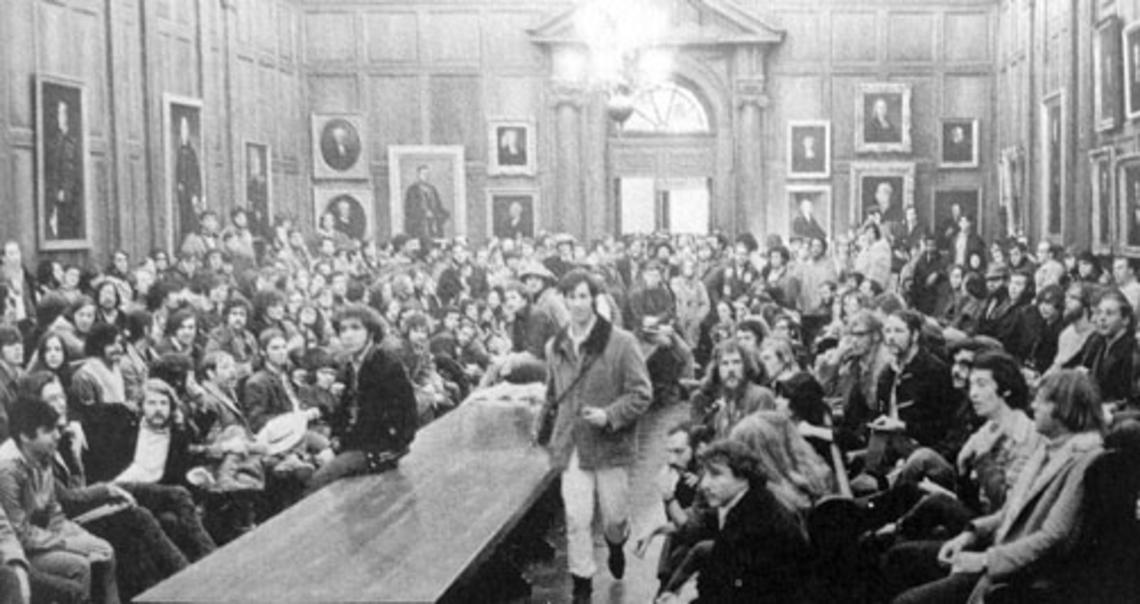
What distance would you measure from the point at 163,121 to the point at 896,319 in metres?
9.69

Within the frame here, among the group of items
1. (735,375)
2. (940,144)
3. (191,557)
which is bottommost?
(191,557)

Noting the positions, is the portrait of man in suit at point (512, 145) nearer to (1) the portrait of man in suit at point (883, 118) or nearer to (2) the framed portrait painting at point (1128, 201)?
(1) the portrait of man in suit at point (883, 118)

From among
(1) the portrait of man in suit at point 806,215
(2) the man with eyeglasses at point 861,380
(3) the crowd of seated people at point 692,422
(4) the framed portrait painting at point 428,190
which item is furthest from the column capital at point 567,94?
(2) the man with eyeglasses at point 861,380

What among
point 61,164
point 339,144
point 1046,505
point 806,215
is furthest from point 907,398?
point 339,144

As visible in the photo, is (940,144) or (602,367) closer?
(602,367)

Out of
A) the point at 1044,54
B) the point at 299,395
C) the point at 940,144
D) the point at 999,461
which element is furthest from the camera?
the point at 940,144

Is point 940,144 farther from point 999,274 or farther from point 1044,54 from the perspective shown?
point 999,274

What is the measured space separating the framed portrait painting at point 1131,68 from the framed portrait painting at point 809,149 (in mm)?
7513

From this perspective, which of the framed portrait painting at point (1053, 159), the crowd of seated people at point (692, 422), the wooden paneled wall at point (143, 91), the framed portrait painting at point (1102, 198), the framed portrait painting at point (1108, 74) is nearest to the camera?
the crowd of seated people at point (692, 422)

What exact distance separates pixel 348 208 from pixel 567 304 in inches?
571

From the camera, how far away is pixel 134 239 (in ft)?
46.1

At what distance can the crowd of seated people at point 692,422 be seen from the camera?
445 cm

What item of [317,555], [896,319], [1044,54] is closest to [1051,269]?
[896,319]

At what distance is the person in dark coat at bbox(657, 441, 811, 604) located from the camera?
431cm
